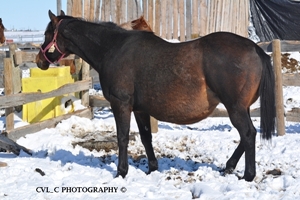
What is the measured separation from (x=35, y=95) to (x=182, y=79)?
11.0 feet

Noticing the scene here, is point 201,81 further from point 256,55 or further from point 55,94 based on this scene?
point 55,94

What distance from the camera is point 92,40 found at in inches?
214

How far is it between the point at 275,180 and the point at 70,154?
2.91m

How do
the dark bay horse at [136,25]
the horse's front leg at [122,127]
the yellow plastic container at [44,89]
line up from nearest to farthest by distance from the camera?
1. the horse's front leg at [122,127]
2. the yellow plastic container at [44,89]
3. the dark bay horse at [136,25]

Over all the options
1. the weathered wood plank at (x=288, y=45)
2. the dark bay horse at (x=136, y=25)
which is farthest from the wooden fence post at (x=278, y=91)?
the dark bay horse at (x=136, y=25)

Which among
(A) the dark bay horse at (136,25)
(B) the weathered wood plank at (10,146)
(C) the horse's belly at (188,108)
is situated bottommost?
(B) the weathered wood plank at (10,146)

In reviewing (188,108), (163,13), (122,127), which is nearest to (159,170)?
(122,127)

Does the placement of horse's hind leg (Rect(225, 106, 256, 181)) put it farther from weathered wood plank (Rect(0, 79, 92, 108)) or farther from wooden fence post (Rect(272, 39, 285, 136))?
weathered wood plank (Rect(0, 79, 92, 108))

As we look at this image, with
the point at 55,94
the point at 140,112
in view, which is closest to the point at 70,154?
the point at 140,112

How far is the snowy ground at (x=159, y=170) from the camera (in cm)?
445

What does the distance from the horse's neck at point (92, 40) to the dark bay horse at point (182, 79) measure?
13mm

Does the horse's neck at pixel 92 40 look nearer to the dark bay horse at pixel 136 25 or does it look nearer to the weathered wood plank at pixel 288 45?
the weathered wood plank at pixel 288 45

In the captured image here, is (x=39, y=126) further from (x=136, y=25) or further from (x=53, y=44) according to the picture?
(x=136, y=25)

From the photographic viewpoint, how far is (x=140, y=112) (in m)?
5.36
